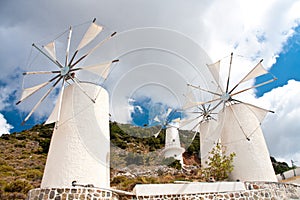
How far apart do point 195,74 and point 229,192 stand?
5.23 metres

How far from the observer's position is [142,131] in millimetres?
10641

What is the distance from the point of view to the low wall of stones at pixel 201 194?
307 inches

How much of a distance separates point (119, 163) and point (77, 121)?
250 centimetres

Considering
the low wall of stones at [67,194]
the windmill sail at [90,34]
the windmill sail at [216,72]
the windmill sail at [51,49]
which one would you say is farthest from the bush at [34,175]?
the windmill sail at [216,72]

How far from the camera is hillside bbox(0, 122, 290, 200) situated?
34.5 feet

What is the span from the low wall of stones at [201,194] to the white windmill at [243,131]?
70 centimetres

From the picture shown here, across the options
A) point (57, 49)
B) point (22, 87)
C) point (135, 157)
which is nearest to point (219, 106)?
point (135, 157)

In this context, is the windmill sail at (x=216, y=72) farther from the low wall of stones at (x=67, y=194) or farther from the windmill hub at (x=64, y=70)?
the low wall of stones at (x=67, y=194)

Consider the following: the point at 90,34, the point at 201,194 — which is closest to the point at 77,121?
the point at 90,34

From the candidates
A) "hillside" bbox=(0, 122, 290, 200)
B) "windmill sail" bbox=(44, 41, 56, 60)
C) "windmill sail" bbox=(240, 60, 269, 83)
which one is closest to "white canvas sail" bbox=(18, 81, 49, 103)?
"windmill sail" bbox=(44, 41, 56, 60)

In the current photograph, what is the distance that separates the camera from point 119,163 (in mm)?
10391

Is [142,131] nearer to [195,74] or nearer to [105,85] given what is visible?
[105,85]

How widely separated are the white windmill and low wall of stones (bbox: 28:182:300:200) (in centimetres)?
70

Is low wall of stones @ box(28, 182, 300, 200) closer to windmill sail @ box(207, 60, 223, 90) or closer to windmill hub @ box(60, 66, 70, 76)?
windmill hub @ box(60, 66, 70, 76)
